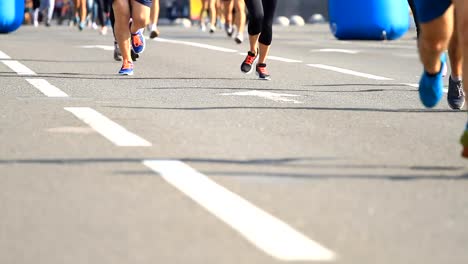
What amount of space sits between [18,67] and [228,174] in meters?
9.77

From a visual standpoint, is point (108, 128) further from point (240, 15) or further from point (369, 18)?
point (369, 18)

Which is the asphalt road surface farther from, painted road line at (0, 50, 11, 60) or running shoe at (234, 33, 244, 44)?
running shoe at (234, 33, 244, 44)

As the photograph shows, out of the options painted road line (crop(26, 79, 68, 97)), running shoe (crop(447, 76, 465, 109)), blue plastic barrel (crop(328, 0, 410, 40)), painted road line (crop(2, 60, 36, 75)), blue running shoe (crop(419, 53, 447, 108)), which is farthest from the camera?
blue plastic barrel (crop(328, 0, 410, 40))

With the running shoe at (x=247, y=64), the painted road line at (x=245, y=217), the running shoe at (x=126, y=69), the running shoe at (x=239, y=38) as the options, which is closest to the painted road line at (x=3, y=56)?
the running shoe at (x=126, y=69)

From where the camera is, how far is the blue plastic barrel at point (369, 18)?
2550 cm

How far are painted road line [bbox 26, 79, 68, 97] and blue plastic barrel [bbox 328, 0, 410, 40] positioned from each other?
484 inches

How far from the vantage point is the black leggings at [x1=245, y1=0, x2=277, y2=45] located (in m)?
14.2

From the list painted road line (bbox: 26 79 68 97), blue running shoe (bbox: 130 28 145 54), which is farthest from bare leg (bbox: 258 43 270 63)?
painted road line (bbox: 26 79 68 97)

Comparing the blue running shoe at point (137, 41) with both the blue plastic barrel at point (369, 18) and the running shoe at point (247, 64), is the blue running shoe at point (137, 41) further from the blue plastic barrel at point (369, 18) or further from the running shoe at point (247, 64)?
the blue plastic barrel at point (369, 18)

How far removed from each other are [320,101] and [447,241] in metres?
6.52

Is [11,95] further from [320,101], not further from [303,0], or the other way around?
[303,0]

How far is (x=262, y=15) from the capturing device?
14.3 meters

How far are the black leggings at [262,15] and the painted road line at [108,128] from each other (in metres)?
3.95

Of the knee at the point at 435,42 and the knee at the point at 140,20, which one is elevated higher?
the knee at the point at 435,42
